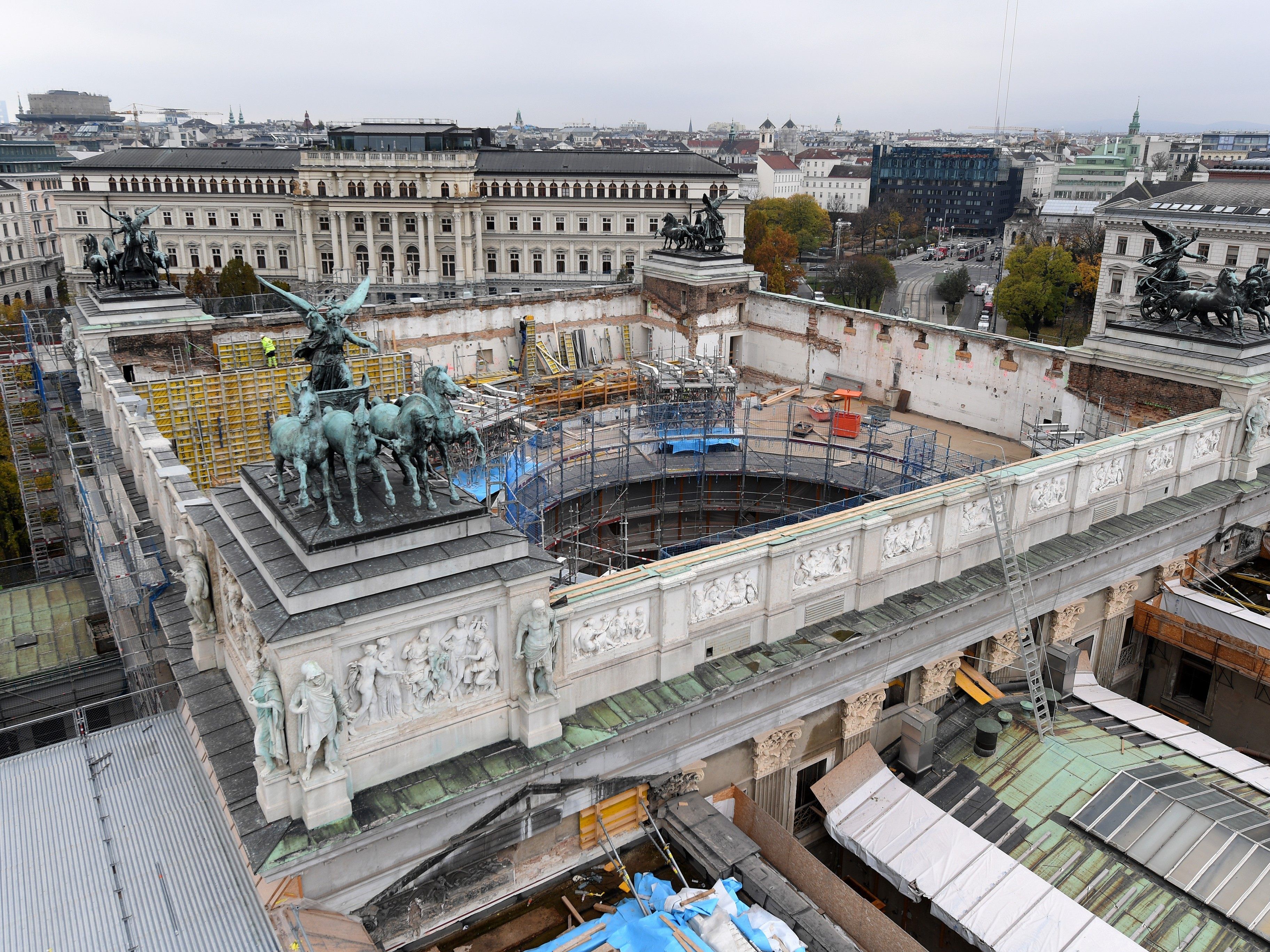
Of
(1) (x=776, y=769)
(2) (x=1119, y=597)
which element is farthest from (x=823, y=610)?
(2) (x=1119, y=597)

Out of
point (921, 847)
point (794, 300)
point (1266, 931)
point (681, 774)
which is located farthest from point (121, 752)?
point (794, 300)

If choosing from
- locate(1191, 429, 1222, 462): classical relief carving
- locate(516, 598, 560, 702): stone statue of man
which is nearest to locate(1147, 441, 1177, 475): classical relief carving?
locate(1191, 429, 1222, 462): classical relief carving

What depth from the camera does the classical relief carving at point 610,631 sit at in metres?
18.2

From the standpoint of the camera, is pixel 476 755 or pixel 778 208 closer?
pixel 476 755

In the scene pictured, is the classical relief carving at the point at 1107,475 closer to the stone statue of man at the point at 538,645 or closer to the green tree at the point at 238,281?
the stone statue of man at the point at 538,645

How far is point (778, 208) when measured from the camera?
19850cm

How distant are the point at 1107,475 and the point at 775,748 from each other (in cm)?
1401

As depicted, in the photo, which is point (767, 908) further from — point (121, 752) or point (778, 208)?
point (778, 208)

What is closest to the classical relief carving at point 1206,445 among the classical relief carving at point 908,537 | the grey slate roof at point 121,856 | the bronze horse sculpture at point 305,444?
the classical relief carving at point 908,537

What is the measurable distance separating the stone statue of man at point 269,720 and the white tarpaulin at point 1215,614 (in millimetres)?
27111

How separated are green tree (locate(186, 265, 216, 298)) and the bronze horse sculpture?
107622mm

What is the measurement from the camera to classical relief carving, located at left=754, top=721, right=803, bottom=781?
A: 21.1m

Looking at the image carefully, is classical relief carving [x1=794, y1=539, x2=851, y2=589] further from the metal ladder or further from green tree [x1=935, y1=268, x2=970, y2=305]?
green tree [x1=935, y1=268, x2=970, y2=305]

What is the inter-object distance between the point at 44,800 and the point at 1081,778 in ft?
73.8
